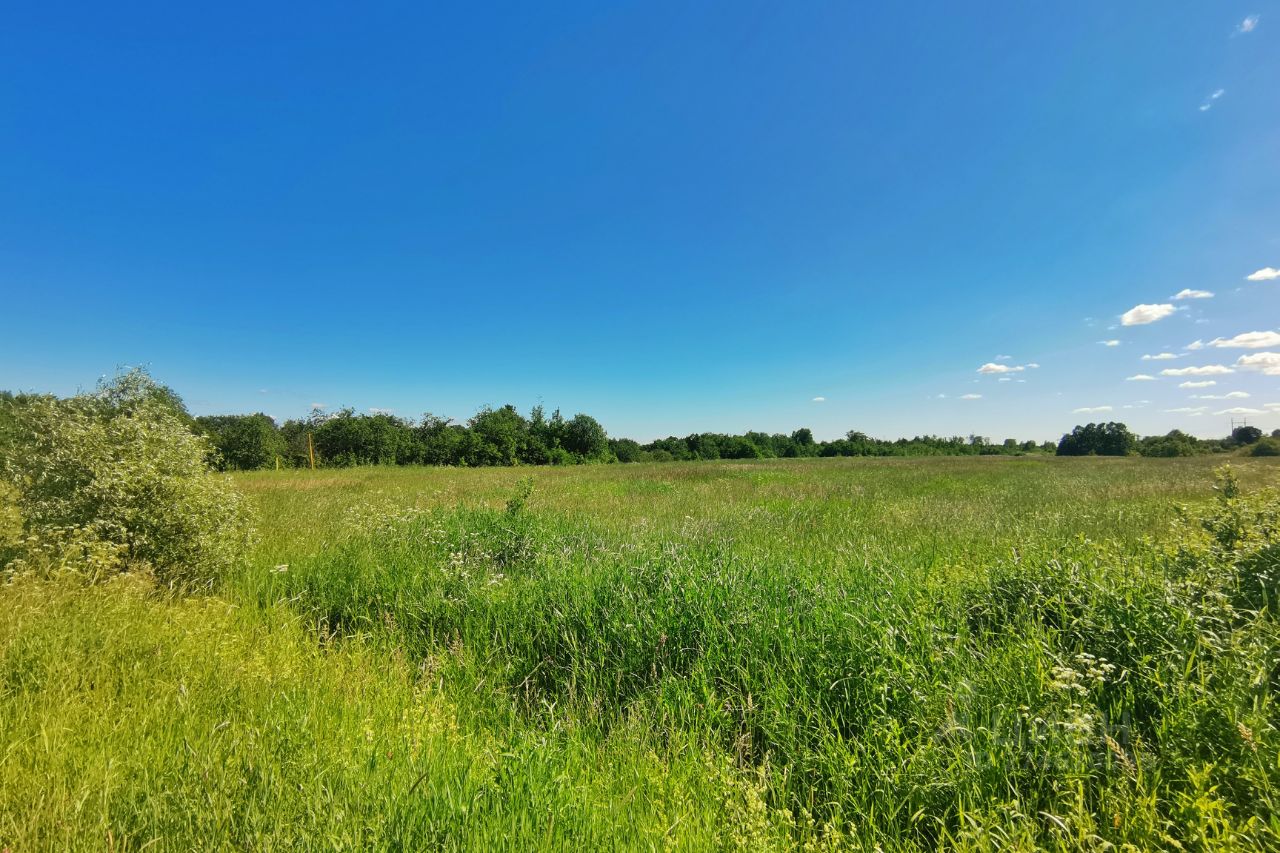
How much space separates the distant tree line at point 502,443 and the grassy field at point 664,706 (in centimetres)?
4145

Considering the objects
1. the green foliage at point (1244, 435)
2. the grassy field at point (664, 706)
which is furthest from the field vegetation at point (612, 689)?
the green foliage at point (1244, 435)

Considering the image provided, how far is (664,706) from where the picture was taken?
2758mm

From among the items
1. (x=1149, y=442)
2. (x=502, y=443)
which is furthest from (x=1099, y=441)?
(x=502, y=443)

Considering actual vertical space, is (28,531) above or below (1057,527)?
above

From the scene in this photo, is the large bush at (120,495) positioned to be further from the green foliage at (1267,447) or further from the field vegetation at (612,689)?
the green foliage at (1267,447)

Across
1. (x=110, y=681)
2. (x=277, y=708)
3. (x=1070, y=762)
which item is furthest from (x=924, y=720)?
(x=110, y=681)

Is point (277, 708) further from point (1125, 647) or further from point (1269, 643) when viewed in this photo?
point (1269, 643)

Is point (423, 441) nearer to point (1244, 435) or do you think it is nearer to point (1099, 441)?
point (1099, 441)

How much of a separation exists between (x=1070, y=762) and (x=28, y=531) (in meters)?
10.5

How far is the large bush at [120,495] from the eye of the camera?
478cm

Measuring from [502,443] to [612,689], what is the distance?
154 feet

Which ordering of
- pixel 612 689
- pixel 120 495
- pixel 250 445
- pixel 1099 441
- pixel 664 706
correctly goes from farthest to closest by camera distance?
pixel 1099 441, pixel 250 445, pixel 120 495, pixel 612 689, pixel 664 706

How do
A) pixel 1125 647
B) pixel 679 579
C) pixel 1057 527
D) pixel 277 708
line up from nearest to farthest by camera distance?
pixel 277 708 → pixel 1125 647 → pixel 679 579 → pixel 1057 527

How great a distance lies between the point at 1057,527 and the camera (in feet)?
23.6
